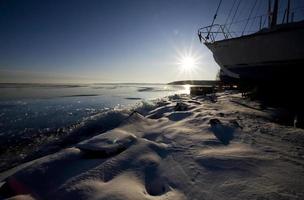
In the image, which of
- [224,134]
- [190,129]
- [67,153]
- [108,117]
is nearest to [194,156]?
[224,134]

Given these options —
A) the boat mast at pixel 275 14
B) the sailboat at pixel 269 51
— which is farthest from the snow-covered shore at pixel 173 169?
the boat mast at pixel 275 14

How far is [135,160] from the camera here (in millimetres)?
3400

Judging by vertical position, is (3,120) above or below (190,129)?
below

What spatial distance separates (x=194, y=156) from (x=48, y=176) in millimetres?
2420

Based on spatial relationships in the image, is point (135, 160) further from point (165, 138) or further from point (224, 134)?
point (224, 134)

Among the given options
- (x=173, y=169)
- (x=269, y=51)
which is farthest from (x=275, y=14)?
(x=173, y=169)

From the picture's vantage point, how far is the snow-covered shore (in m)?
2.38

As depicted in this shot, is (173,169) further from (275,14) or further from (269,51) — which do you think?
(275,14)

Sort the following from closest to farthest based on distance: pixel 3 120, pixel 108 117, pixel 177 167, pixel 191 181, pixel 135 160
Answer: pixel 191 181, pixel 177 167, pixel 135 160, pixel 108 117, pixel 3 120

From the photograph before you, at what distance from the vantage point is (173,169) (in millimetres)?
3068

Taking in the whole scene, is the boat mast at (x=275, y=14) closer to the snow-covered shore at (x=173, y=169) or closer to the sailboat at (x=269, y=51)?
the sailboat at (x=269, y=51)

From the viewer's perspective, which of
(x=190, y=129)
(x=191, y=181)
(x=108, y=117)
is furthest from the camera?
(x=108, y=117)

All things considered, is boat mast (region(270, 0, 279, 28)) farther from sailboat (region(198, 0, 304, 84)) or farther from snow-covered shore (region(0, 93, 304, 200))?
snow-covered shore (region(0, 93, 304, 200))

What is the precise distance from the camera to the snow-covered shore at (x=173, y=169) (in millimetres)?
2381
